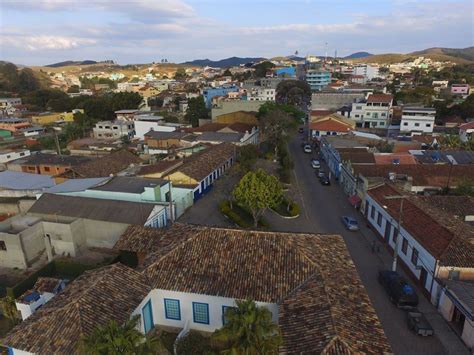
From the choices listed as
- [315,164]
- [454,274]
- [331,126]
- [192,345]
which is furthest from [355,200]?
[331,126]

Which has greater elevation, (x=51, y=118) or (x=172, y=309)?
(x=172, y=309)

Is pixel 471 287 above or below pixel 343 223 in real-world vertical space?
above

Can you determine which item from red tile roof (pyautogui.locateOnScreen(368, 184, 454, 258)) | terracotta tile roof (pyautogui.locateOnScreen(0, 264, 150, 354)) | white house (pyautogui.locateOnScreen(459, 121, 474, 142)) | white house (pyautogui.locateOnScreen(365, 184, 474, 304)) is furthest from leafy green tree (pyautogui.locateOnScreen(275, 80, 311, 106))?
terracotta tile roof (pyautogui.locateOnScreen(0, 264, 150, 354))

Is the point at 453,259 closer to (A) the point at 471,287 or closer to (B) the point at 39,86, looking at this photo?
(A) the point at 471,287

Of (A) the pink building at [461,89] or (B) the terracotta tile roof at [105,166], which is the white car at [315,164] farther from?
(A) the pink building at [461,89]

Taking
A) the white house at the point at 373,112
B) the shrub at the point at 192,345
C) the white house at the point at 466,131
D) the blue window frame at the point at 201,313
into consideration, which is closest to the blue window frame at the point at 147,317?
the shrub at the point at 192,345

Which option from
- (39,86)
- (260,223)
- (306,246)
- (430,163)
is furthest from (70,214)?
(39,86)

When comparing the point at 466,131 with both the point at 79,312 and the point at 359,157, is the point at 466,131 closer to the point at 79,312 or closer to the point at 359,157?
the point at 359,157
